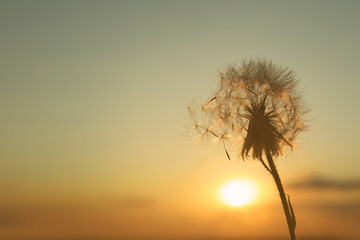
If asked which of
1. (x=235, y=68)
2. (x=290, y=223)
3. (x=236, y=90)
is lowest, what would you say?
(x=290, y=223)

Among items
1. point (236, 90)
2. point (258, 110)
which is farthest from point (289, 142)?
point (236, 90)

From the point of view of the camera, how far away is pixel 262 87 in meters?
15.0

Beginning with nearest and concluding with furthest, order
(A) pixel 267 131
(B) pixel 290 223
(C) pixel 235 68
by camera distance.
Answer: (B) pixel 290 223 → (A) pixel 267 131 → (C) pixel 235 68

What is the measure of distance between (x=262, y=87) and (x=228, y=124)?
188 centimetres

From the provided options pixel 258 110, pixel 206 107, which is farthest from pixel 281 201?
pixel 206 107

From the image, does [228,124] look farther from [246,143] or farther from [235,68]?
[235,68]

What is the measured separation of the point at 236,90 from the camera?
1502cm

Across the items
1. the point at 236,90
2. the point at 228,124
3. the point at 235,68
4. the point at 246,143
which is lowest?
the point at 246,143

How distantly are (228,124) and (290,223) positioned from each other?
4.45 metres

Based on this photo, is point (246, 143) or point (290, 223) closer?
point (290, 223)

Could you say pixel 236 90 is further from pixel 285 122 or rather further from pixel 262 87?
pixel 285 122

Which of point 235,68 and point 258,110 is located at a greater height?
point 235,68

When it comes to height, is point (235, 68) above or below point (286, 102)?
above

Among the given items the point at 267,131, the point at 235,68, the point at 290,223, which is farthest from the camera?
the point at 235,68
